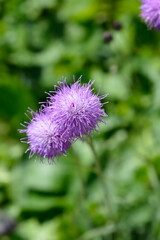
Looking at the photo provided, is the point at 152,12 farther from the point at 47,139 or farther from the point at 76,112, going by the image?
the point at 47,139

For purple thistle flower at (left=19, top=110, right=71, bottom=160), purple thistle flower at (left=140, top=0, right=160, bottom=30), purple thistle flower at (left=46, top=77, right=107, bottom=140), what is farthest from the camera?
purple thistle flower at (left=140, top=0, right=160, bottom=30)

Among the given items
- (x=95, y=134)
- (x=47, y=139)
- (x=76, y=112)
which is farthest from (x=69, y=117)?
(x=95, y=134)

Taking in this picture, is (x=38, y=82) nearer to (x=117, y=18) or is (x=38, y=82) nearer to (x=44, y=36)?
(x=44, y=36)

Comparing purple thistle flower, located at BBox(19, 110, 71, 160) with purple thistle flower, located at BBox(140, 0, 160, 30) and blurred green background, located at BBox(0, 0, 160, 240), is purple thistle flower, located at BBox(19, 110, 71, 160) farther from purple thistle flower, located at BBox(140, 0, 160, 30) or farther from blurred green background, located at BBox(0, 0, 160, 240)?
purple thistle flower, located at BBox(140, 0, 160, 30)

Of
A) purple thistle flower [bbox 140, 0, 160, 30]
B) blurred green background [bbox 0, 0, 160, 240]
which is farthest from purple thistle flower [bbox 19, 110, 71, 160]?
purple thistle flower [bbox 140, 0, 160, 30]

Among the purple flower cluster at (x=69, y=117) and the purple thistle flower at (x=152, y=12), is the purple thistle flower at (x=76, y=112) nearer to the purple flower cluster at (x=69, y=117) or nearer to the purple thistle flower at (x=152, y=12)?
the purple flower cluster at (x=69, y=117)
